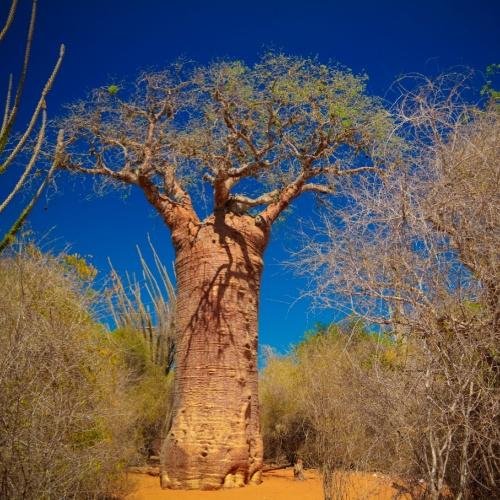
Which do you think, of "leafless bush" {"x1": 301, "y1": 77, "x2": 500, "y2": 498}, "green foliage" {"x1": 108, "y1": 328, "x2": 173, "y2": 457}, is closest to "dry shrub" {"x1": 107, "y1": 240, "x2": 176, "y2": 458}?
"green foliage" {"x1": 108, "y1": 328, "x2": 173, "y2": 457}

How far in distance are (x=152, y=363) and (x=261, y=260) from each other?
493 centimetres

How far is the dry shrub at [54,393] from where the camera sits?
352 centimetres

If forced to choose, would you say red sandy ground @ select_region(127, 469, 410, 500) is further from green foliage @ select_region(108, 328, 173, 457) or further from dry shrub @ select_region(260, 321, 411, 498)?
green foliage @ select_region(108, 328, 173, 457)

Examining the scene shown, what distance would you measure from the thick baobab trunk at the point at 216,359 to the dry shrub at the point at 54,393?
0.94m

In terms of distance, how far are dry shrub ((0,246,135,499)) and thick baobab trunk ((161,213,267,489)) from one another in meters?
0.94

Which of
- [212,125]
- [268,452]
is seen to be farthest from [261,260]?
[268,452]

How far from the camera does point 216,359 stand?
22.3 ft

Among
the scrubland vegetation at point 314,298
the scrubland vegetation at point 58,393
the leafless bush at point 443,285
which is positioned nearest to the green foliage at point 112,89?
the scrubland vegetation at point 314,298

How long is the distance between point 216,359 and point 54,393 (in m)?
3.11

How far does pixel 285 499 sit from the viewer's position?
19.5ft

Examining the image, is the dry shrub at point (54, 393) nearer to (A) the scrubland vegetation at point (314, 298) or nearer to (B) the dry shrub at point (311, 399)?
(A) the scrubland vegetation at point (314, 298)

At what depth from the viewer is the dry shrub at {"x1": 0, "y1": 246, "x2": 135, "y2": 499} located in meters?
3.52

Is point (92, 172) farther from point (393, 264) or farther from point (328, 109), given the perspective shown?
point (393, 264)

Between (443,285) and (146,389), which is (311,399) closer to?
(146,389)
